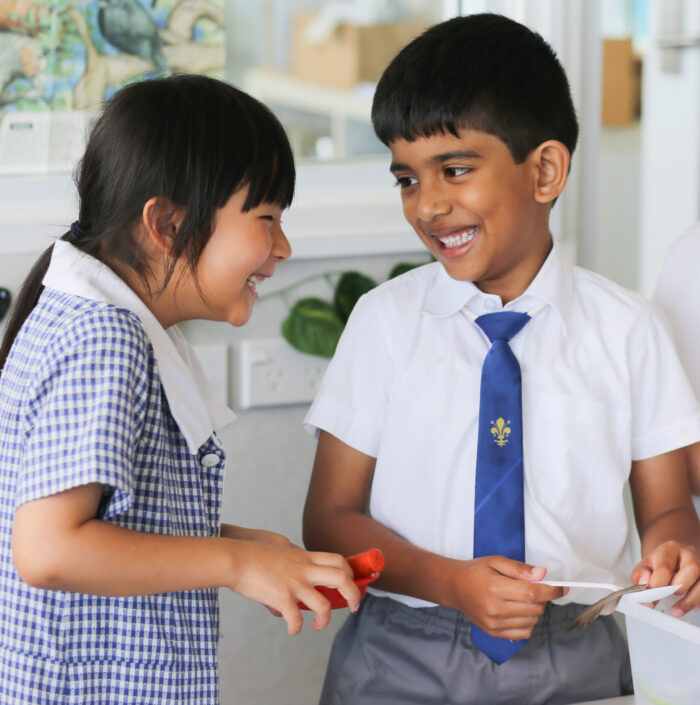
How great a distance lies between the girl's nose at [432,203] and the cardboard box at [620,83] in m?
2.93

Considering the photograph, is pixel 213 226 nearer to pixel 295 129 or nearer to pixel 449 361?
pixel 449 361

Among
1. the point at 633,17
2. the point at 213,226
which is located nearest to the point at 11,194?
the point at 213,226

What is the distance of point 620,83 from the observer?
3.88 metres

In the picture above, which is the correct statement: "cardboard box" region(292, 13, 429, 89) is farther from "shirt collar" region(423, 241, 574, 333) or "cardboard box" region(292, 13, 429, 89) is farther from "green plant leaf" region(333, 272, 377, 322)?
"shirt collar" region(423, 241, 574, 333)

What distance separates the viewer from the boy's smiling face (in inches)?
42.5

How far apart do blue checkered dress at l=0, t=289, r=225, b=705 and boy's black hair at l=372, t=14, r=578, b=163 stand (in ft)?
1.39

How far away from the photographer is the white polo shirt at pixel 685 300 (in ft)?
4.10

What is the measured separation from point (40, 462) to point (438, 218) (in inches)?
20.3

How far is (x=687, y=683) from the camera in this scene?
789mm

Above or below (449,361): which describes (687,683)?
below

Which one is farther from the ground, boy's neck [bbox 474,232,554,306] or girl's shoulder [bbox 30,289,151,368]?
girl's shoulder [bbox 30,289,151,368]

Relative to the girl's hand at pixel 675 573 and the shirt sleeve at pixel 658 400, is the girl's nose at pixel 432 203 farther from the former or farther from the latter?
the girl's hand at pixel 675 573

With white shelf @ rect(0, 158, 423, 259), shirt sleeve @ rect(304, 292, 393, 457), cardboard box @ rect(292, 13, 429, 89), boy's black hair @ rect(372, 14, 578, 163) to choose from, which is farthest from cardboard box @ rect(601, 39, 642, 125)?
shirt sleeve @ rect(304, 292, 393, 457)

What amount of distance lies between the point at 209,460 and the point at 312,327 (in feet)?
2.07
